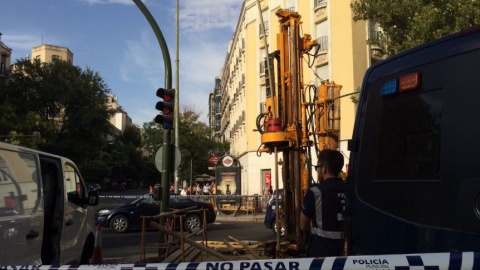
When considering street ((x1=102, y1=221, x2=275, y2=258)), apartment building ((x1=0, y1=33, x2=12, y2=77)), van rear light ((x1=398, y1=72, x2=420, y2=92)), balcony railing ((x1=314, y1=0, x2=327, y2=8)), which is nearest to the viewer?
van rear light ((x1=398, y1=72, x2=420, y2=92))

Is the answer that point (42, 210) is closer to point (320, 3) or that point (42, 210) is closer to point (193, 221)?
point (193, 221)

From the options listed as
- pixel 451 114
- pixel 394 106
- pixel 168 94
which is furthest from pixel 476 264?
pixel 168 94

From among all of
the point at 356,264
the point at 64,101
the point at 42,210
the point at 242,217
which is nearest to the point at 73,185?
the point at 42,210

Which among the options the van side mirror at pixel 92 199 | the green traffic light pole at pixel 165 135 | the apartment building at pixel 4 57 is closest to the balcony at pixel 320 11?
the green traffic light pole at pixel 165 135

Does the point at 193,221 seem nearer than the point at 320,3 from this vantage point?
Yes

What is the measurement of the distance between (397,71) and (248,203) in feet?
68.3

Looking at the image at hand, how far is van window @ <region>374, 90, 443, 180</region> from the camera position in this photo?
2.66 m

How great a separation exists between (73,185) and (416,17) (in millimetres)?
12208

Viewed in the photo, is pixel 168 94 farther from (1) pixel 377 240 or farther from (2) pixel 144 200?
(2) pixel 144 200

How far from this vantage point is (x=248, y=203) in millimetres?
23453

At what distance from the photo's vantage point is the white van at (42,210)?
4145 mm

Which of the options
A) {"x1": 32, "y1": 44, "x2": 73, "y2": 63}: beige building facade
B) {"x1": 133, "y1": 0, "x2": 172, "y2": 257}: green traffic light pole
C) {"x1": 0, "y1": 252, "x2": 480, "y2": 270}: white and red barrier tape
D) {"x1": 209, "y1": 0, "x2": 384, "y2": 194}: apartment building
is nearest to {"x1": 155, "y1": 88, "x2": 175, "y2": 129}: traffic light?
{"x1": 133, "y1": 0, "x2": 172, "y2": 257}: green traffic light pole

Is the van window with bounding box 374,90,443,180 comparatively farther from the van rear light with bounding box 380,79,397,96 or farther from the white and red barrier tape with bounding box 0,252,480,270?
the white and red barrier tape with bounding box 0,252,480,270

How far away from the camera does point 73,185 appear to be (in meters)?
6.53
